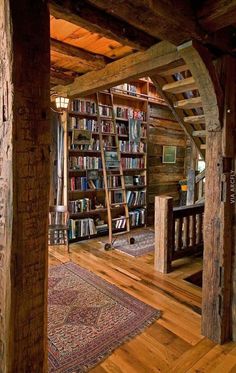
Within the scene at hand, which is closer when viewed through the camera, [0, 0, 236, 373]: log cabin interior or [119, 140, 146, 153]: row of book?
[0, 0, 236, 373]: log cabin interior

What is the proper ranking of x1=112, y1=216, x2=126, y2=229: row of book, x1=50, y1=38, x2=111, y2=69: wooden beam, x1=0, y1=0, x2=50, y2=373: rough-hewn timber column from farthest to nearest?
x1=112, y1=216, x2=126, y2=229: row of book, x1=50, y1=38, x2=111, y2=69: wooden beam, x1=0, y1=0, x2=50, y2=373: rough-hewn timber column

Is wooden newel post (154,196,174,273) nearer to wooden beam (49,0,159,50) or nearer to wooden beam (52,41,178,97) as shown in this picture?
wooden beam (52,41,178,97)

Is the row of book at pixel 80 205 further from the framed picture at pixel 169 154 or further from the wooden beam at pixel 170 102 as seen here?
the framed picture at pixel 169 154

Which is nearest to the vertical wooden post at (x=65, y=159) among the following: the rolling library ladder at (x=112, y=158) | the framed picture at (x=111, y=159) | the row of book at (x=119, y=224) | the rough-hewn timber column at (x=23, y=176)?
the rolling library ladder at (x=112, y=158)

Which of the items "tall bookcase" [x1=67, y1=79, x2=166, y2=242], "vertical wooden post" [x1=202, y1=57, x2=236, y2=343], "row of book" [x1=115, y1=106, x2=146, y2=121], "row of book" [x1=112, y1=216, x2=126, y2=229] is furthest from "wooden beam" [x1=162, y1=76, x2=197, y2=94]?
"row of book" [x1=112, y1=216, x2=126, y2=229]

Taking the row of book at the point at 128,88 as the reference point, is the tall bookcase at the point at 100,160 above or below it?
below

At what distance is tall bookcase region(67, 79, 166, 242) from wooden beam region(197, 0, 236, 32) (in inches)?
112

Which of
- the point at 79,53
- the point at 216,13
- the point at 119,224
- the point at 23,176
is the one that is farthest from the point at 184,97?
the point at 23,176

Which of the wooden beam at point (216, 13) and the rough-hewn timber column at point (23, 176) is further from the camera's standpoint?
the wooden beam at point (216, 13)

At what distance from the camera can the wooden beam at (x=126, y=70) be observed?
2012 millimetres

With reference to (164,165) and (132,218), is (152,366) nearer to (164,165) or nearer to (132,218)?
(132,218)

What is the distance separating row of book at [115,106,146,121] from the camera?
187 inches

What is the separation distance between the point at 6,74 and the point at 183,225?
3.16 m

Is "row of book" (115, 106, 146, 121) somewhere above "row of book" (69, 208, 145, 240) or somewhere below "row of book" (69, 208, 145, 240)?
above
